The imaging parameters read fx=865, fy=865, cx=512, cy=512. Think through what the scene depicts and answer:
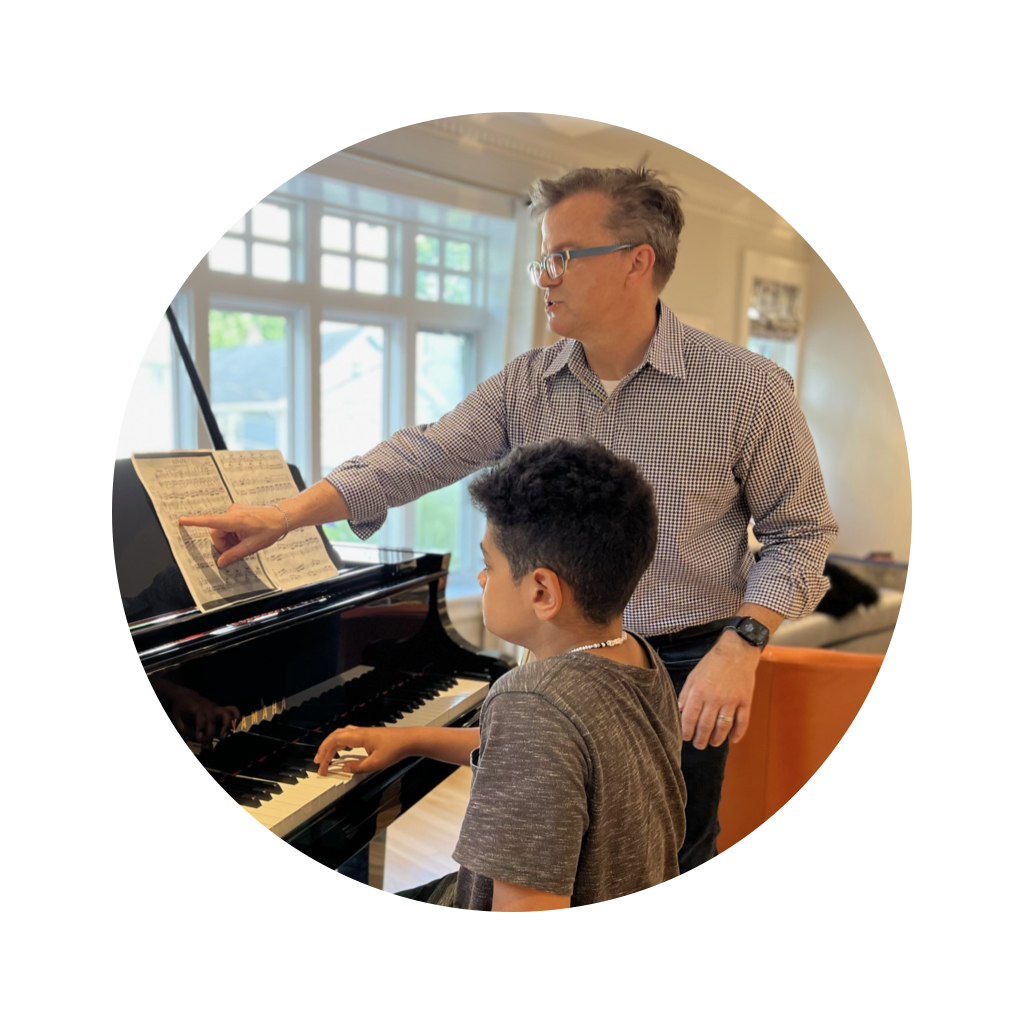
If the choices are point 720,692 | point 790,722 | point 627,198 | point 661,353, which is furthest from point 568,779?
point 790,722

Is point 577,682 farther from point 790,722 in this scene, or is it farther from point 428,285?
point 428,285

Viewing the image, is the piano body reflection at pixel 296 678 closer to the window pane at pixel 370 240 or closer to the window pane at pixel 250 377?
the window pane at pixel 250 377

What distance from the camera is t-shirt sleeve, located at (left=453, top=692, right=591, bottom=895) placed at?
972 millimetres

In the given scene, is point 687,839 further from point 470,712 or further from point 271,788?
point 271,788

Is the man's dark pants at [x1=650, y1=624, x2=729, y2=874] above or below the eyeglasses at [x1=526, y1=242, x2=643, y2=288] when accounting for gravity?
below

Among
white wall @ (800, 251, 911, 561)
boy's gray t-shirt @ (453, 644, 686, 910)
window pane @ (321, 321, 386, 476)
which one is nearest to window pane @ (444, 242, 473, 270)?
window pane @ (321, 321, 386, 476)

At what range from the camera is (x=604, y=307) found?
5.17ft

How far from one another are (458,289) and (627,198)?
2.86 m

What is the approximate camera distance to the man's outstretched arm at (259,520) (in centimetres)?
146

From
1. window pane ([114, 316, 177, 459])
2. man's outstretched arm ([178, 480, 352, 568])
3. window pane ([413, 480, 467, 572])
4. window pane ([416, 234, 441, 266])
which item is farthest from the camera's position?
window pane ([413, 480, 467, 572])

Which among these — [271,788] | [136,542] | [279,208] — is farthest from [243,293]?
[271,788]

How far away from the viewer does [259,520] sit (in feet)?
4.89

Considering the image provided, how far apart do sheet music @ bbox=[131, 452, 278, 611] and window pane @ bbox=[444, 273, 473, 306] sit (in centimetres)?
289

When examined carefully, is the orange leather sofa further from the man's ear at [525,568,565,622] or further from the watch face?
the man's ear at [525,568,565,622]
